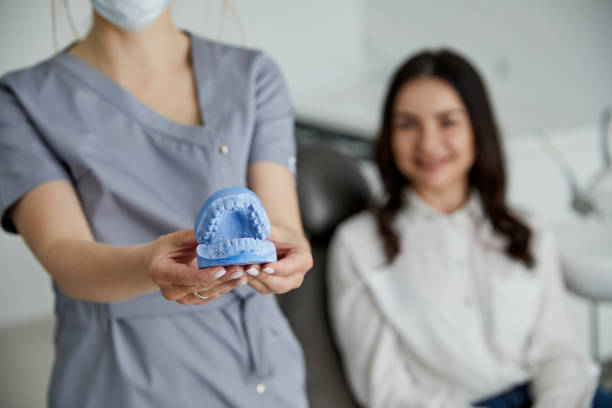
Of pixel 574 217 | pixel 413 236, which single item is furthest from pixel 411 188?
pixel 574 217

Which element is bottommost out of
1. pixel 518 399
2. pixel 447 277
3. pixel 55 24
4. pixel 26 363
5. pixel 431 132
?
pixel 518 399

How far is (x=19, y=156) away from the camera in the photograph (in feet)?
1.80

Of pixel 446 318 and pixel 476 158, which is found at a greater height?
pixel 476 158

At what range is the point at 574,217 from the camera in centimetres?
186

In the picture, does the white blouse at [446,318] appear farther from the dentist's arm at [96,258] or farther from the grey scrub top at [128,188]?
the dentist's arm at [96,258]

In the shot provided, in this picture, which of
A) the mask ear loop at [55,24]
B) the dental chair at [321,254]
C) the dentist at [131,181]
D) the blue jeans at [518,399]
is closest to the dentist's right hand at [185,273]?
the dentist at [131,181]

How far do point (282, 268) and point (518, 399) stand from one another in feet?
2.76

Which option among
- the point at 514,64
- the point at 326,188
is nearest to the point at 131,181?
the point at 326,188

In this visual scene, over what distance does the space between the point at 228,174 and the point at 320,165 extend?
21.3 inches

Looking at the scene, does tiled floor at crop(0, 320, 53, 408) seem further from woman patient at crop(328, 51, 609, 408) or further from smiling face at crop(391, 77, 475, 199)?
smiling face at crop(391, 77, 475, 199)

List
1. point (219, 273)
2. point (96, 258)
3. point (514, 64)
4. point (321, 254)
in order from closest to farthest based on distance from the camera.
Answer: point (219, 273)
point (96, 258)
point (321, 254)
point (514, 64)

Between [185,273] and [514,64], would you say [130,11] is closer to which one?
[185,273]

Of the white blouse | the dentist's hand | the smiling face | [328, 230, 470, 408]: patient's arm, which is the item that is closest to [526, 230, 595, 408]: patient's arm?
the white blouse

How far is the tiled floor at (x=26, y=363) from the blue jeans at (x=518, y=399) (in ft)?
2.52
